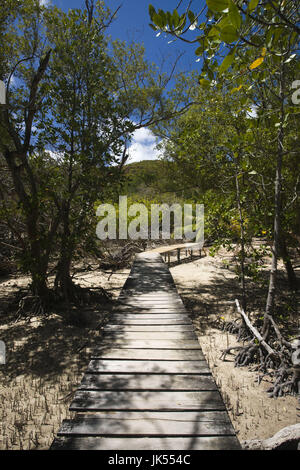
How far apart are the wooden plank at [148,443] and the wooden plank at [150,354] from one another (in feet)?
3.27

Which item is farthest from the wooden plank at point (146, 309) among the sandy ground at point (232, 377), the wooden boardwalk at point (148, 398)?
the sandy ground at point (232, 377)

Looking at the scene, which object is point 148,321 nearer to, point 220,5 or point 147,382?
point 147,382

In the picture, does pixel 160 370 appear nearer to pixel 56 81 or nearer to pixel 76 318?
pixel 76 318

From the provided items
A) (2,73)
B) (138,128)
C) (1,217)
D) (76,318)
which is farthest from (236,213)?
(2,73)

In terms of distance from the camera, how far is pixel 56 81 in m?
5.85

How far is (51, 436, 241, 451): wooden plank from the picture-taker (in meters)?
1.65

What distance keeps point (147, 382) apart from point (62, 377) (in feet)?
7.45

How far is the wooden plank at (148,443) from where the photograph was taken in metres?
1.65

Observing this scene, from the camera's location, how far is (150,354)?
2.84 metres

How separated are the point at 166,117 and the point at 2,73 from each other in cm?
426

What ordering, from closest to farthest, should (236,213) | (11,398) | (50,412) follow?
(50,412) → (11,398) → (236,213)

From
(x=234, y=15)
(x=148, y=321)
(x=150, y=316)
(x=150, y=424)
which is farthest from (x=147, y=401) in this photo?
(x=234, y=15)

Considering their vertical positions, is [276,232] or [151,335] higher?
[276,232]

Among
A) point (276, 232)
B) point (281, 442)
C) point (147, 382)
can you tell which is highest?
point (276, 232)
